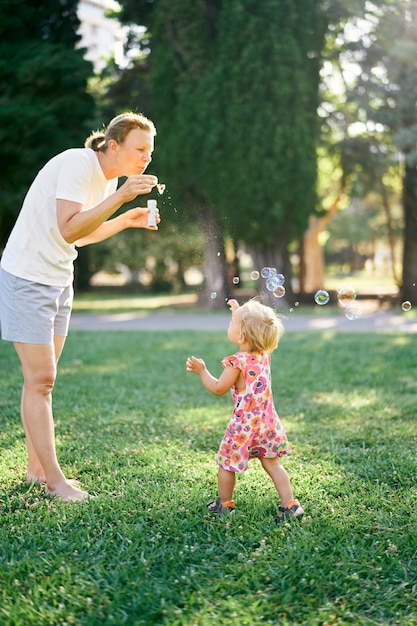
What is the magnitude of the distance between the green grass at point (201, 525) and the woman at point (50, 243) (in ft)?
1.45

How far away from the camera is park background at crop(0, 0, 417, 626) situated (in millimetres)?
2436

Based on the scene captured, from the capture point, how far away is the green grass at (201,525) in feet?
7.48

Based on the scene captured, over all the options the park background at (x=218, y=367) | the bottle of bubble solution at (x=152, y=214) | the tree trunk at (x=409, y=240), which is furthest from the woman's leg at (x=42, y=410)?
the tree trunk at (x=409, y=240)

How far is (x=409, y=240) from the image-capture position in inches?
686

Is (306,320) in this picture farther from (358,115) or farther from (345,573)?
(345,573)

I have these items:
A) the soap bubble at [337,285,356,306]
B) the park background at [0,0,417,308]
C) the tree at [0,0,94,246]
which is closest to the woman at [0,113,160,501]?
the soap bubble at [337,285,356,306]

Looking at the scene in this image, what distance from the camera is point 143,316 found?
1585 cm

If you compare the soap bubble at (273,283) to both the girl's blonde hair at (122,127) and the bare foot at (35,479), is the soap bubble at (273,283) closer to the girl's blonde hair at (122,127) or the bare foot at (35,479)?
the girl's blonde hair at (122,127)

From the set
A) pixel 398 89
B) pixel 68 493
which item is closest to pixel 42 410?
pixel 68 493

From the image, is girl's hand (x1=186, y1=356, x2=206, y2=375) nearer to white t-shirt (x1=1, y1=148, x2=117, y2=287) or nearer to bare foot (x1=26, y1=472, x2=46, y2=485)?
white t-shirt (x1=1, y1=148, x2=117, y2=287)

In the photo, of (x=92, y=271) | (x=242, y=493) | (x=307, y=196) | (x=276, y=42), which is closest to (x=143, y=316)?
(x=307, y=196)

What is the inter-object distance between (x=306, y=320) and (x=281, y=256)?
9.68 feet

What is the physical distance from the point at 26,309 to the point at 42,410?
0.51 m

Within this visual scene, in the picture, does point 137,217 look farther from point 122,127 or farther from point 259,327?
point 259,327
